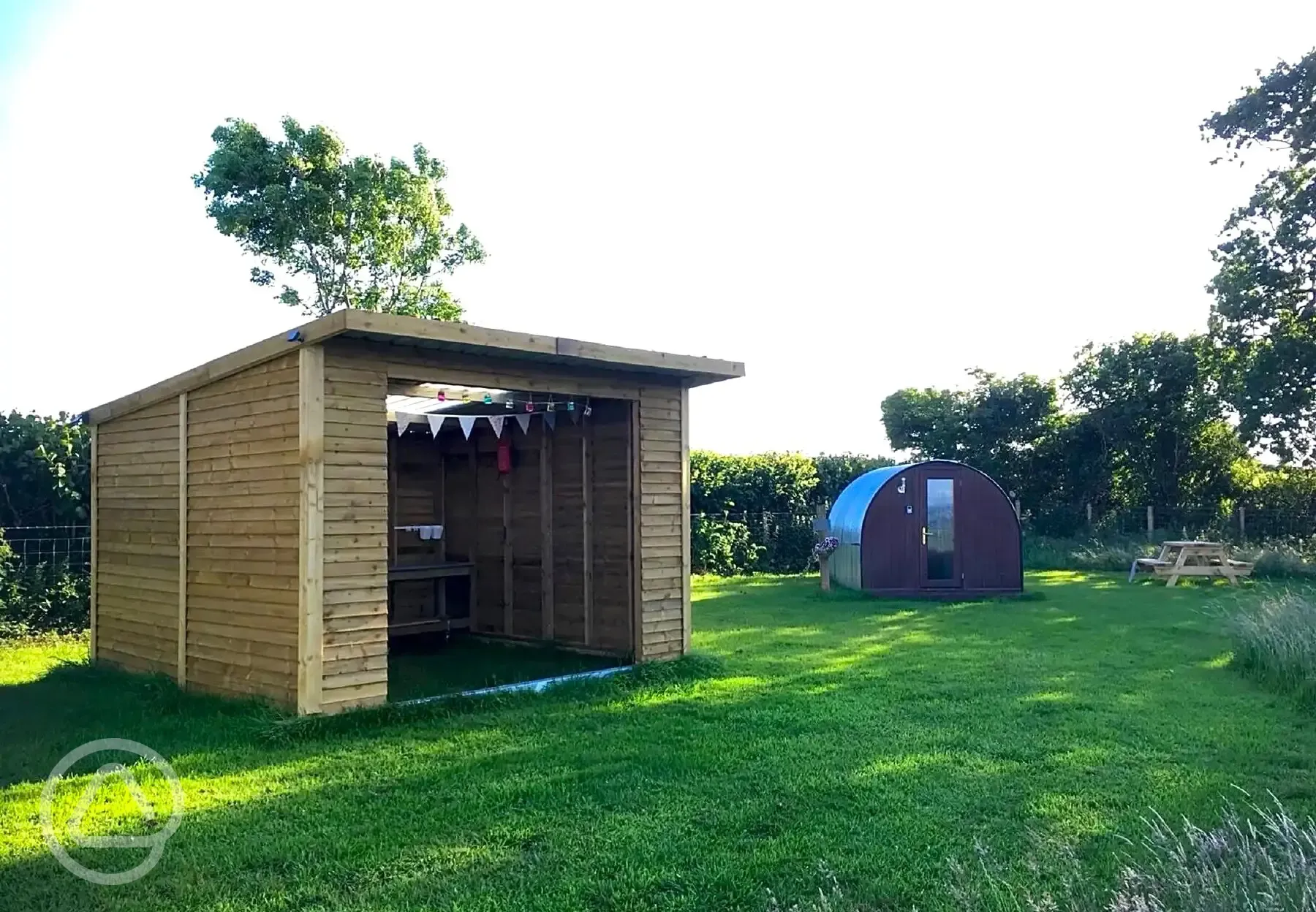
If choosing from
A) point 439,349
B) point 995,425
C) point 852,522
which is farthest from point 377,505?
point 995,425

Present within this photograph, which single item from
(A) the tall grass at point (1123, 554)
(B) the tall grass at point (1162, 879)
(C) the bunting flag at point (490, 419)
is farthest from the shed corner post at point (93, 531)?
(A) the tall grass at point (1123, 554)

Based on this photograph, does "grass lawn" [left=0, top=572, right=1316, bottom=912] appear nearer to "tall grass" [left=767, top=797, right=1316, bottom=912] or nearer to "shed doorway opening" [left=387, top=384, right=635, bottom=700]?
"tall grass" [left=767, top=797, right=1316, bottom=912]

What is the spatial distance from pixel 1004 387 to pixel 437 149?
14.0 m

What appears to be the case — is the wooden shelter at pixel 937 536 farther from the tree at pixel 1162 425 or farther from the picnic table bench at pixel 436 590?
the tree at pixel 1162 425

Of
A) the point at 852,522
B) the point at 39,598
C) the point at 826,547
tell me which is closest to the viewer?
the point at 39,598

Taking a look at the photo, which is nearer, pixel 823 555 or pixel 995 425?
pixel 823 555

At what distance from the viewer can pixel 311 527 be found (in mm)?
6320

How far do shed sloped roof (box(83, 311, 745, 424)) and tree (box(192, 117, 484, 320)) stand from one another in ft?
35.8

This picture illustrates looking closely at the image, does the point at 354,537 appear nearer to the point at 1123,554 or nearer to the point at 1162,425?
the point at 1123,554

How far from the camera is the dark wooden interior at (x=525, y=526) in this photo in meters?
8.95

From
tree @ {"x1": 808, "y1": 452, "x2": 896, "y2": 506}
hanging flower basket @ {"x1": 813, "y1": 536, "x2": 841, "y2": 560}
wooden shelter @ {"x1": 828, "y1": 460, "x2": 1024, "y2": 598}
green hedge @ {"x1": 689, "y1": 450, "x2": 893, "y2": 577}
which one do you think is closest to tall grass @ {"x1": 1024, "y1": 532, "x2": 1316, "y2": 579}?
tree @ {"x1": 808, "y1": 452, "x2": 896, "y2": 506}

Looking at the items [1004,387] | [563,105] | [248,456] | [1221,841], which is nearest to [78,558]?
[248,456]

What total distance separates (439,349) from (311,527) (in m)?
1.52

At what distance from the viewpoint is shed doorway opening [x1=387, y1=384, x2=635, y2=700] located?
344 inches
